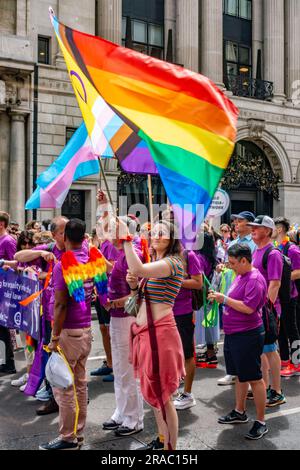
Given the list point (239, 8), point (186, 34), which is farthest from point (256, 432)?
point (239, 8)

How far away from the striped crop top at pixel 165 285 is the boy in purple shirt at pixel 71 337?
77 cm

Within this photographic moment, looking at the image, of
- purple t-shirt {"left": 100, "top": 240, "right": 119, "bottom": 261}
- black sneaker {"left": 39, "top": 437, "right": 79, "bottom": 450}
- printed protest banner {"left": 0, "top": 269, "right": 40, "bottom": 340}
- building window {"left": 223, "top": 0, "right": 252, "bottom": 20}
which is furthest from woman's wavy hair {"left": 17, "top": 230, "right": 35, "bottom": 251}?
building window {"left": 223, "top": 0, "right": 252, "bottom": 20}

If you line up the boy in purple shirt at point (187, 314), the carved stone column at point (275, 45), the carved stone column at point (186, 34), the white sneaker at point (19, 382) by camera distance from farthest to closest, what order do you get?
1. the carved stone column at point (275, 45)
2. the carved stone column at point (186, 34)
3. the white sneaker at point (19, 382)
4. the boy in purple shirt at point (187, 314)

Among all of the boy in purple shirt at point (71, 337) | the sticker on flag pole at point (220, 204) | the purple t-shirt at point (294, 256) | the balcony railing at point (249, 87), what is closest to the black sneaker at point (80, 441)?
the boy in purple shirt at point (71, 337)

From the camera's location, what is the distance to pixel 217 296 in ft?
15.6

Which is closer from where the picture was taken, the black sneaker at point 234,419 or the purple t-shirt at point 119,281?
the black sneaker at point 234,419

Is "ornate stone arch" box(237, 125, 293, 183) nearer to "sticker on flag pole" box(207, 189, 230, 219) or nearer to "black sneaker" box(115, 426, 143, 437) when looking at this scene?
"sticker on flag pole" box(207, 189, 230, 219)

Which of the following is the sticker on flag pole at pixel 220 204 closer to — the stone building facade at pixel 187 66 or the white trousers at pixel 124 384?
the white trousers at pixel 124 384

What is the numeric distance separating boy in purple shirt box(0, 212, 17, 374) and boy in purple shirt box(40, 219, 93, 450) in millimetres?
2772

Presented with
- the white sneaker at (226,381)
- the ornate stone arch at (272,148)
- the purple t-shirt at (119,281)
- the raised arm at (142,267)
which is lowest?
the white sneaker at (226,381)

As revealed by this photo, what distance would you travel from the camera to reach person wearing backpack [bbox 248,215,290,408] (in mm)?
5617

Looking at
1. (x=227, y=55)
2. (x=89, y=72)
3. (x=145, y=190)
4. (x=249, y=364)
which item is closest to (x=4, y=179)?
(x=145, y=190)

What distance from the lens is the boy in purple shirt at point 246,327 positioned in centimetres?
480

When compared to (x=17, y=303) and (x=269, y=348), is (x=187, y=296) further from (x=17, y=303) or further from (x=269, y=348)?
(x=17, y=303)
